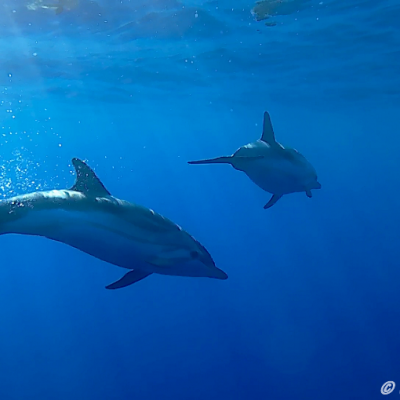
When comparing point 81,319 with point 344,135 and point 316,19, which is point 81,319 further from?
point 344,135

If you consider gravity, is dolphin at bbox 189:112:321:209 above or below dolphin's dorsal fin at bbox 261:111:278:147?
below

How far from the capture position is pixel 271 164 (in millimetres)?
7594

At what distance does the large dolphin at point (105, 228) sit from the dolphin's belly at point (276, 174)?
9.00 feet

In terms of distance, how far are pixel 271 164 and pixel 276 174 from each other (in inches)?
10.3

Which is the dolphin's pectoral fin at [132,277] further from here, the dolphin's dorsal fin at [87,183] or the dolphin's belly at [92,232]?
the dolphin's dorsal fin at [87,183]

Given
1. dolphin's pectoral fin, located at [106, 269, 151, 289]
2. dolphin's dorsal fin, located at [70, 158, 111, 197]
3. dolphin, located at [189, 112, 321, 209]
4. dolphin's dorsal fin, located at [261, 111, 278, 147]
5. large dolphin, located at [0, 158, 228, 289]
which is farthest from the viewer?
dolphin's dorsal fin, located at [261, 111, 278, 147]

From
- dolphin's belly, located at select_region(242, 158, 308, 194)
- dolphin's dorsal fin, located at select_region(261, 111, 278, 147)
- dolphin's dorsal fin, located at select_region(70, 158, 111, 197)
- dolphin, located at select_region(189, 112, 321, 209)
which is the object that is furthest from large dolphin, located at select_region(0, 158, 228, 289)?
dolphin's dorsal fin, located at select_region(261, 111, 278, 147)

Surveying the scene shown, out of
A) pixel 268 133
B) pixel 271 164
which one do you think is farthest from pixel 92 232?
pixel 268 133

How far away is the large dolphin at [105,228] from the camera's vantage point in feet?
14.4

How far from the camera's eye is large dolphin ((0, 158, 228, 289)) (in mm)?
4391

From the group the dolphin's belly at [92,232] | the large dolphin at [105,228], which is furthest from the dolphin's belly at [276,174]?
the dolphin's belly at [92,232]

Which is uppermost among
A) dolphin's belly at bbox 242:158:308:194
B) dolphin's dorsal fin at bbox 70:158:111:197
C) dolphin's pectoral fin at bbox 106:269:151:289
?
dolphin's dorsal fin at bbox 70:158:111:197

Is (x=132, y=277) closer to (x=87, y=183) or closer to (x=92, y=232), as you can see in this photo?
(x=92, y=232)

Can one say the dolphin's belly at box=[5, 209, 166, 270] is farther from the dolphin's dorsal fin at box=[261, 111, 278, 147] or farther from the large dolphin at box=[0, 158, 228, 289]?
the dolphin's dorsal fin at box=[261, 111, 278, 147]
